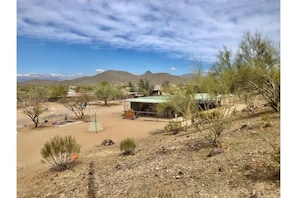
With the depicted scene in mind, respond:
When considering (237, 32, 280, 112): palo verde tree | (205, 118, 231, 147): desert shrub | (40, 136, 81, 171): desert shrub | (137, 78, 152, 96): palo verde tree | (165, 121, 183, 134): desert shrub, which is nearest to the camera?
(205, 118, 231, 147): desert shrub

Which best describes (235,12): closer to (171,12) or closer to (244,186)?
(171,12)

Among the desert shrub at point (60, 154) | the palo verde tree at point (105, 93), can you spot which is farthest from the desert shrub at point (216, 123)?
the palo verde tree at point (105, 93)

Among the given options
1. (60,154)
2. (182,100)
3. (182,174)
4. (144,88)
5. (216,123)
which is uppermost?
(144,88)

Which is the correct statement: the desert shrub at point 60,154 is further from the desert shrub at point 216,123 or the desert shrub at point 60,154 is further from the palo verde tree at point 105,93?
the palo verde tree at point 105,93

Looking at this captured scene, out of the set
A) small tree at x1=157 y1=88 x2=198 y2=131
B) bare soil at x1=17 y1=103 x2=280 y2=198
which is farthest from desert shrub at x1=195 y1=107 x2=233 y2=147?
small tree at x1=157 y1=88 x2=198 y2=131

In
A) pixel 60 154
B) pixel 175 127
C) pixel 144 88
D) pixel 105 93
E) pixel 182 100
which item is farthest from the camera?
pixel 144 88

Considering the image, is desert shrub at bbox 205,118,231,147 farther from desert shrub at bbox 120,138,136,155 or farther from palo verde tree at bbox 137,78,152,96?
palo verde tree at bbox 137,78,152,96

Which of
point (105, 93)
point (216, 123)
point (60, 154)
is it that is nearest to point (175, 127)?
point (216, 123)

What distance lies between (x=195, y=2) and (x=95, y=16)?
34.0 inches

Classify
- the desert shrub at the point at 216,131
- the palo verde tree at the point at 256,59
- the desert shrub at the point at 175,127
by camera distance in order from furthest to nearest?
the desert shrub at the point at 175,127
the palo verde tree at the point at 256,59
the desert shrub at the point at 216,131

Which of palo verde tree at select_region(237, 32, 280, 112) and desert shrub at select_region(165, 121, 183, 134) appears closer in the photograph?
palo verde tree at select_region(237, 32, 280, 112)

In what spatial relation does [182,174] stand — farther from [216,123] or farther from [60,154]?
[60,154]
